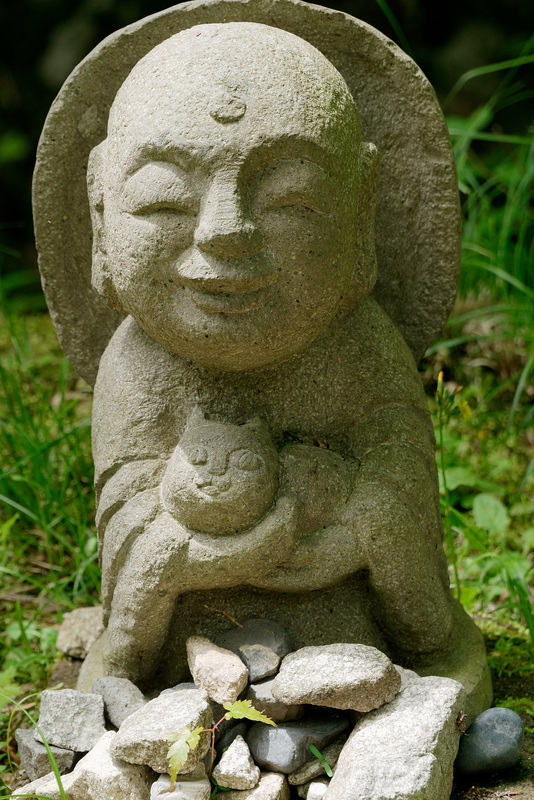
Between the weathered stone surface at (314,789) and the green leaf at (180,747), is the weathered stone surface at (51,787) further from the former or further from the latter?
the weathered stone surface at (314,789)

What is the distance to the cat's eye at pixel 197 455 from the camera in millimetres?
1919

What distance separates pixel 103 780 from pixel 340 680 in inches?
20.2

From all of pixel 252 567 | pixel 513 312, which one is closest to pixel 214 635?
pixel 252 567

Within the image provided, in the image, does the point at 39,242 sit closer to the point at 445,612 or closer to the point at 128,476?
the point at 128,476

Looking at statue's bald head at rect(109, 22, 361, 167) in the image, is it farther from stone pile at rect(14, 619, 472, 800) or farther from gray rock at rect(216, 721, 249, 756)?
gray rock at rect(216, 721, 249, 756)

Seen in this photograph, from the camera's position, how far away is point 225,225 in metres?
1.73

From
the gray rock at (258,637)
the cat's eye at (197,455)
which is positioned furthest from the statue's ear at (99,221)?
the gray rock at (258,637)

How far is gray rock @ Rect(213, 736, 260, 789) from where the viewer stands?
177 centimetres

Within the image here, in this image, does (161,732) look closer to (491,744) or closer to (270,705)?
(270,705)

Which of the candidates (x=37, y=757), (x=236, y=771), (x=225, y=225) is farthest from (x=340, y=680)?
(x=225, y=225)

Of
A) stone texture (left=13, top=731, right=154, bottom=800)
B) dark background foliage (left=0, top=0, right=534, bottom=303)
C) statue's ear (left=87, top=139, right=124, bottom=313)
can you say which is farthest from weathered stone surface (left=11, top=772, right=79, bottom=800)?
dark background foliage (left=0, top=0, right=534, bottom=303)

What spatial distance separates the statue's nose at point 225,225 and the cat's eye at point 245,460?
0.43 metres

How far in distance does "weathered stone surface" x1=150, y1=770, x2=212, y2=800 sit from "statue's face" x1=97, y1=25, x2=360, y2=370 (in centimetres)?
86

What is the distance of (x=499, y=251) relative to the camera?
3.77 meters
